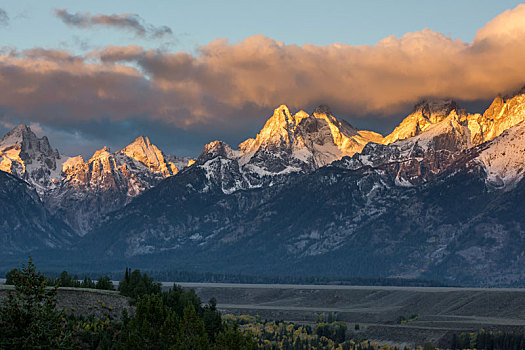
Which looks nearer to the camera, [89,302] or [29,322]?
[29,322]

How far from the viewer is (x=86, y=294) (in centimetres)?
14638

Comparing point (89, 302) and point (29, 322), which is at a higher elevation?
point (89, 302)

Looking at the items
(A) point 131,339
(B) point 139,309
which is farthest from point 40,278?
(B) point 139,309

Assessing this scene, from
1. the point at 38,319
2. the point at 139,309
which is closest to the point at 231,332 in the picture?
the point at 139,309

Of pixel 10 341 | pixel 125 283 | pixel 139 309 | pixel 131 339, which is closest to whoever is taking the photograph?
pixel 10 341

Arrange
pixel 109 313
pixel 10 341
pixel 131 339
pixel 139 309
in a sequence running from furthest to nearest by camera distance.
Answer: pixel 109 313, pixel 139 309, pixel 131 339, pixel 10 341

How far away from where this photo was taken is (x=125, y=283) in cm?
16888

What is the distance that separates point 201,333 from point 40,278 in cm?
4843

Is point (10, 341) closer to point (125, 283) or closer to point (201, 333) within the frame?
point (201, 333)

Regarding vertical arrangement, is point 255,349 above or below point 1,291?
below

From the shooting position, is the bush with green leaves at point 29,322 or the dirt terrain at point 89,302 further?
the dirt terrain at point 89,302

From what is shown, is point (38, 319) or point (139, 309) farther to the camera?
point (139, 309)

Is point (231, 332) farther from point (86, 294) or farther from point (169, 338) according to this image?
point (86, 294)

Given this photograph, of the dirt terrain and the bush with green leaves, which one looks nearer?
the bush with green leaves
